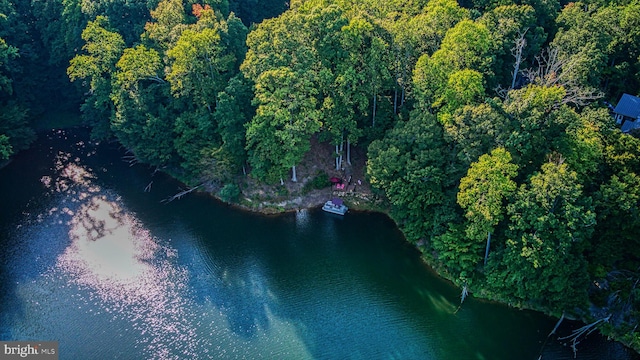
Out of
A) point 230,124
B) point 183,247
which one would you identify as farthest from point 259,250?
point 230,124

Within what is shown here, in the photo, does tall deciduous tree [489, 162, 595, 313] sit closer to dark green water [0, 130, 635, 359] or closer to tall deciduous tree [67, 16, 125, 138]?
dark green water [0, 130, 635, 359]

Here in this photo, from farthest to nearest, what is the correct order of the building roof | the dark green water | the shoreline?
the building roof, the shoreline, the dark green water

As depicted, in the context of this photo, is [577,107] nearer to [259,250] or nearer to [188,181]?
[259,250]

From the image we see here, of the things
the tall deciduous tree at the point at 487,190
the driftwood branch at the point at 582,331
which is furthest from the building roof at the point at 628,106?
the driftwood branch at the point at 582,331

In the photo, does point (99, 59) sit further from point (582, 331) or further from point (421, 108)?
point (582, 331)

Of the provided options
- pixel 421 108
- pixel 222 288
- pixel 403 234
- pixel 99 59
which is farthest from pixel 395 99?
pixel 99 59

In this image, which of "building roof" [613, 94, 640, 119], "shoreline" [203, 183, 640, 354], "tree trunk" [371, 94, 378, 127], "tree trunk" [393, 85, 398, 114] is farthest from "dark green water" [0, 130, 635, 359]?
"building roof" [613, 94, 640, 119]
